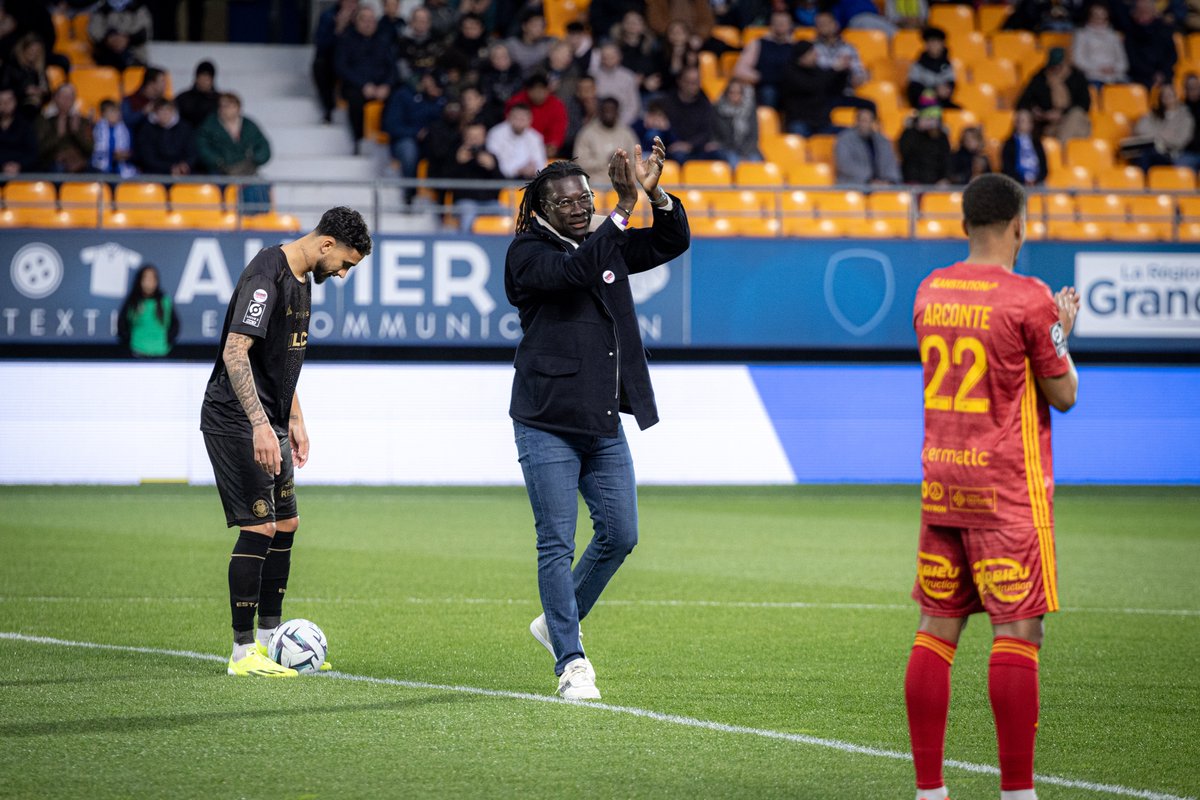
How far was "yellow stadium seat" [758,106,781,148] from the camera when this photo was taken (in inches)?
847

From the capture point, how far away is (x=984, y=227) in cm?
473

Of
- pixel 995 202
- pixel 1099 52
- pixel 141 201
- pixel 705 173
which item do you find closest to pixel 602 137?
pixel 705 173

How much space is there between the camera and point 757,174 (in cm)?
2069

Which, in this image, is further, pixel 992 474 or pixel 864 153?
pixel 864 153

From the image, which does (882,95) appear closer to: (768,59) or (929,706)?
(768,59)

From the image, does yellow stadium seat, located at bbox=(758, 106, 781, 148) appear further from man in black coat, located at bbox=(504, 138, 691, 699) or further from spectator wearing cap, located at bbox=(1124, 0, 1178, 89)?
man in black coat, located at bbox=(504, 138, 691, 699)

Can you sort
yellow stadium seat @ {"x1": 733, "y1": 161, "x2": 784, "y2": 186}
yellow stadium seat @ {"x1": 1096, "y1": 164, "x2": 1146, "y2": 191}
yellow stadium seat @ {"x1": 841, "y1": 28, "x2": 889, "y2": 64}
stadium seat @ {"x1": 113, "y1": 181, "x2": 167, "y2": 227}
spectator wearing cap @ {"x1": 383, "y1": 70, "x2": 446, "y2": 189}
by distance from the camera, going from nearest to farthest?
stadium seat @ {"x1": 113, "y1": 181, "x2": 167, "y2": 227} < spectator wearing cap @ {"x1": 383, "y1": 70, "x2": 446, "y2": 189} < yellow stadium seat @ {"x1": 733, "y1": 161, "x2": 784, "y2": 186} < yellow stadium seat @ {"x1": 1096, "y1": 164, "x2": 1146, "y2": 191} < yellow stadium seat @ {"x1": 841, "y1": 28, "x2": 889, "y2": 64}

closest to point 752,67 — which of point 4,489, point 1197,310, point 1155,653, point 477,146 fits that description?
point 477,146

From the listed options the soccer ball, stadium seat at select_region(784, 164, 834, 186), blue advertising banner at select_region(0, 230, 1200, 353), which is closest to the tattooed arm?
the soccer ball

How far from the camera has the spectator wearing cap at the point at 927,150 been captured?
20.4 meters

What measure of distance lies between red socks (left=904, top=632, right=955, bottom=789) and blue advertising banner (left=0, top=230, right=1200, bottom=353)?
14445 mm

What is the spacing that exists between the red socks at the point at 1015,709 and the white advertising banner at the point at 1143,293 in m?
16.1

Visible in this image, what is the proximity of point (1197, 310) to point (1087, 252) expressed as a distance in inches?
Result: 60.3

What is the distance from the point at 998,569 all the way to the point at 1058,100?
62.5ft
